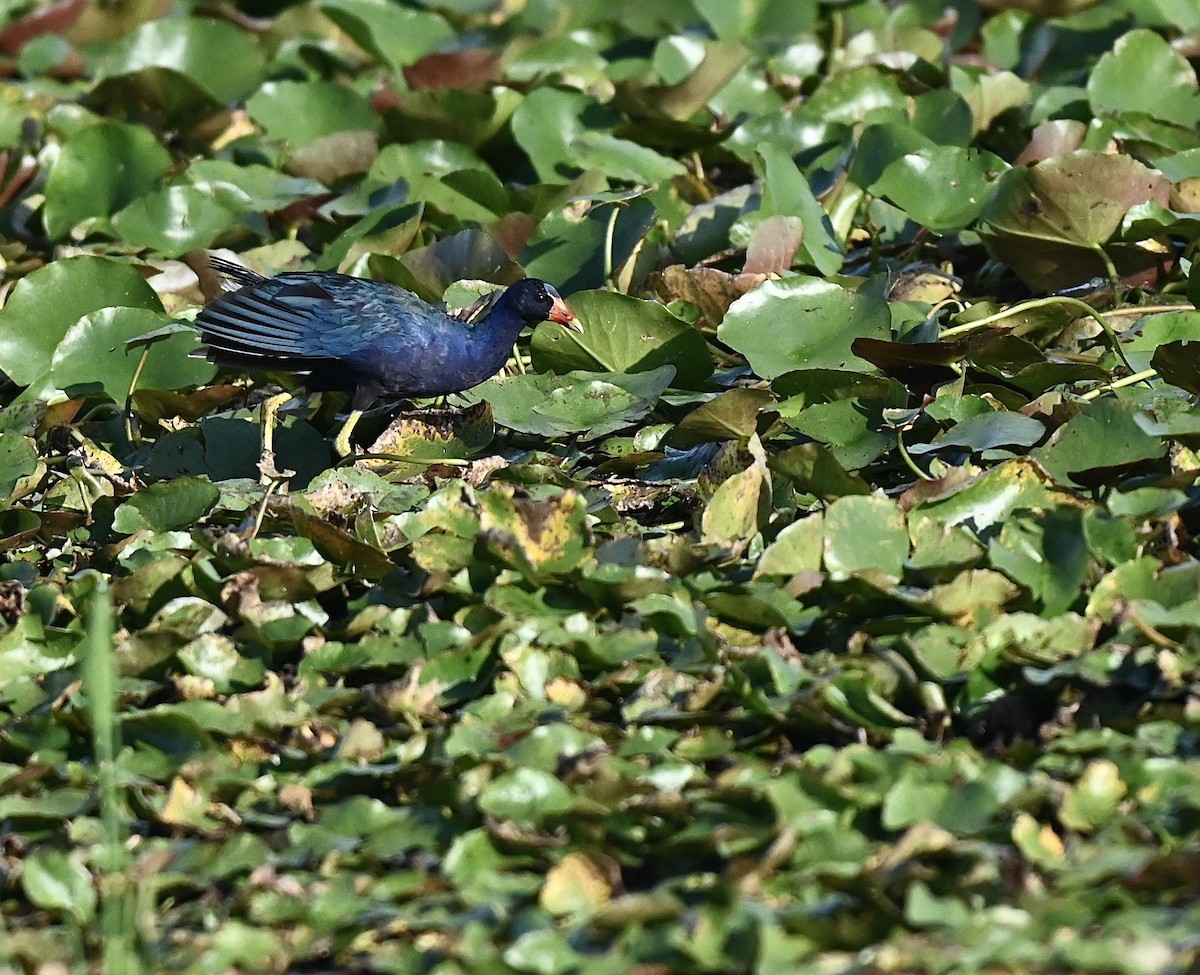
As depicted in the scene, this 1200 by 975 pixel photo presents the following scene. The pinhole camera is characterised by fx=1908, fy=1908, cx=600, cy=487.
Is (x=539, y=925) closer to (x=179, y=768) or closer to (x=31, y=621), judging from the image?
(x=179, y=768)

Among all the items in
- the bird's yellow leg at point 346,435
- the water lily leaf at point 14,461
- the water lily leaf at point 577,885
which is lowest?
the bird's yellow leg at point 346,435

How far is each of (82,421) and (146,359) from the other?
285 mm

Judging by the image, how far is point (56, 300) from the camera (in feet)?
16.3

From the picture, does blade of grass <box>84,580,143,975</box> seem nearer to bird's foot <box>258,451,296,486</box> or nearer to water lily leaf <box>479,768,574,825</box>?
water lily leaf <box>479,768,574,825</box>

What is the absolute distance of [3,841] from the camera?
125 inches

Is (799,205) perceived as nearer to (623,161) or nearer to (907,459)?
(623,161)

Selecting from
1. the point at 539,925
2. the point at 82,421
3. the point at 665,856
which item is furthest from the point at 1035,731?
the point at 82,421

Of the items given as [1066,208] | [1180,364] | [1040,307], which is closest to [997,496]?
[1180,364]

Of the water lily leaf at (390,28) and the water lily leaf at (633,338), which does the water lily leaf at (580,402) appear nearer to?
the water lily leaf at (633,338)

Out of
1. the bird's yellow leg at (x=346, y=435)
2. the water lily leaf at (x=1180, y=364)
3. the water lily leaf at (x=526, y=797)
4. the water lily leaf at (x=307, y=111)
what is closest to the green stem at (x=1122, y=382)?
the water lily leaf at (x=1180, y=364)

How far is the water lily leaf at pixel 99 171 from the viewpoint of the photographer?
5867 mm

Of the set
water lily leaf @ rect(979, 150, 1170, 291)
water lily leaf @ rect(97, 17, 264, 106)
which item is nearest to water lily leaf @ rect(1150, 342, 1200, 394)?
water lily leaf @ rect(979, 150, 1170, 291)

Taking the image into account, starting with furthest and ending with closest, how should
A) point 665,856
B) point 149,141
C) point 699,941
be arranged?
point 149,141 < point 665,856 < point 699,941

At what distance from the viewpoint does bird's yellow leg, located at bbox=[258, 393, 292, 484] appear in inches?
175
